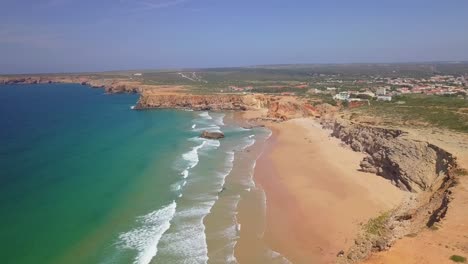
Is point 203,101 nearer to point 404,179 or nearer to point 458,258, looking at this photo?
point 404,179

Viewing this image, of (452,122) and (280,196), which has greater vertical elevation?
(452,122)

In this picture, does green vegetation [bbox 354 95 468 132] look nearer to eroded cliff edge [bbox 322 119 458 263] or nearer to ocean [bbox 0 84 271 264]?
eroded cliff edge [bbox 322 119 458 263]

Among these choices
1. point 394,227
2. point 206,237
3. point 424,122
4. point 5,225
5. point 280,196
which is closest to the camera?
point 394,227

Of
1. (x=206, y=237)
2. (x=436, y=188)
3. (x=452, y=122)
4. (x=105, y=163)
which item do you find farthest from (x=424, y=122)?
(x=105, y=163)

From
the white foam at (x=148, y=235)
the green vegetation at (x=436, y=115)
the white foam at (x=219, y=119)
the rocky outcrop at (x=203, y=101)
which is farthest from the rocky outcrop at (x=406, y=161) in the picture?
the rocky outcrop at (x=203, y=101)

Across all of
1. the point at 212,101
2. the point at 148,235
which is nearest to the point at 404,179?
the point at 148,235

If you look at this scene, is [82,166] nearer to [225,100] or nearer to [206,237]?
[206,237]

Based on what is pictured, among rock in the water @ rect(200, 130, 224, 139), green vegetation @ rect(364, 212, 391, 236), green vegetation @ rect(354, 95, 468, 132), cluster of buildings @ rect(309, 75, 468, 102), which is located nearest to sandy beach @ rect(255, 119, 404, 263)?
green vegetation @ rect(364, 212, 391, 236)
